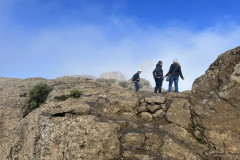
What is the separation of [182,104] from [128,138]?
416cm

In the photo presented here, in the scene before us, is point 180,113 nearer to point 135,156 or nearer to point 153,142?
point 153,142

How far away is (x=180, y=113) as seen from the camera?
10.0 meters

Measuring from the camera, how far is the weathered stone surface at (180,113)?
9.55 meters

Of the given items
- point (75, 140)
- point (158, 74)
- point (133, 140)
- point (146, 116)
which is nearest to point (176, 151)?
point (133, 140)

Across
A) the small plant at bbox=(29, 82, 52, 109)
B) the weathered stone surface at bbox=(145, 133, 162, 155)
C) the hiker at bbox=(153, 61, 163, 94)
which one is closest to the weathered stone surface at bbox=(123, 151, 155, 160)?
the weathered stone surface at bbox=(145, 133, 162, 155)

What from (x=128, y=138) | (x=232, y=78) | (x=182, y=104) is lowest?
(x=128, y=138)

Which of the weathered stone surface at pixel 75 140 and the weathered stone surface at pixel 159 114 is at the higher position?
the weathered stone surface at pixel 159 114

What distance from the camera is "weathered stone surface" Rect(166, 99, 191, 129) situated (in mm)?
9546

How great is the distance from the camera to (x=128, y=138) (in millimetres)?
8695

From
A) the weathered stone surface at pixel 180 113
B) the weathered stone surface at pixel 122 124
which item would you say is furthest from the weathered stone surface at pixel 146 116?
the weathered stone surface at pixel 122 124

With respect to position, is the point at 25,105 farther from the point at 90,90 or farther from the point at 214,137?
the point at 214,137

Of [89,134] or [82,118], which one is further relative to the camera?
[82,118]

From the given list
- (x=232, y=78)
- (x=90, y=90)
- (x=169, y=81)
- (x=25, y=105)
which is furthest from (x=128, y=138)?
(x=25, y=105)

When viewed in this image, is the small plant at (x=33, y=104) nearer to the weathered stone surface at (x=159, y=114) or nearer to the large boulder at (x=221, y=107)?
the weathered stone surface at (x=159, y=114)
